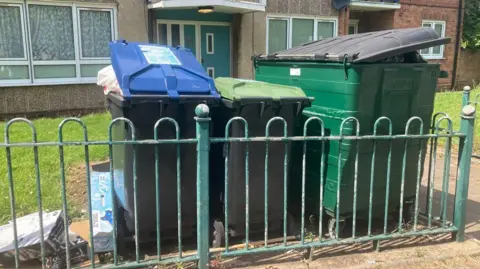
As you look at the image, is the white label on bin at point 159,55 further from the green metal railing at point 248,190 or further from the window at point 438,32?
the window at point 438,32

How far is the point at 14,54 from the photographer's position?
29.2 feet

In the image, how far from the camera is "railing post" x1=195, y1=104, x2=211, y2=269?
294 centimetres

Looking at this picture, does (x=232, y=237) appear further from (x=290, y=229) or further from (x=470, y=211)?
(x=470, y=211)

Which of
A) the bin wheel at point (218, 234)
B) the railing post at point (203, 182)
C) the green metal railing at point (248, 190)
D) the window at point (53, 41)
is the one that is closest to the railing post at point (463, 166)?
the green metal railing at point (248, 190)

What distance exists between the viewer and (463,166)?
364 cm

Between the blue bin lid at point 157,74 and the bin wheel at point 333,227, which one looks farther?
the bin wheel at point 333,227

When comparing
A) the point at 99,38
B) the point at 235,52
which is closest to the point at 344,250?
the point at 99,38

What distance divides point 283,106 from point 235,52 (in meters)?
8.49

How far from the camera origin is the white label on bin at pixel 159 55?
3.46 m

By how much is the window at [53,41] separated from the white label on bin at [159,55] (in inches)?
255

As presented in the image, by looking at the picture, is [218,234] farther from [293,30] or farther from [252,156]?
[293,30]

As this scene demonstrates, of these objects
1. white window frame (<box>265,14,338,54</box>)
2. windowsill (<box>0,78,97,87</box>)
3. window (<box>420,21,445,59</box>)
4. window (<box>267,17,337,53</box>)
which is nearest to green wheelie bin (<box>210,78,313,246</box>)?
windowsill (<box>0,78,97,87</box>)

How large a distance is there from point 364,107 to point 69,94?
7756 millimetres

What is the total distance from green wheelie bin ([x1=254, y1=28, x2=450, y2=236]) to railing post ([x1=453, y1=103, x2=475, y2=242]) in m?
0.38
